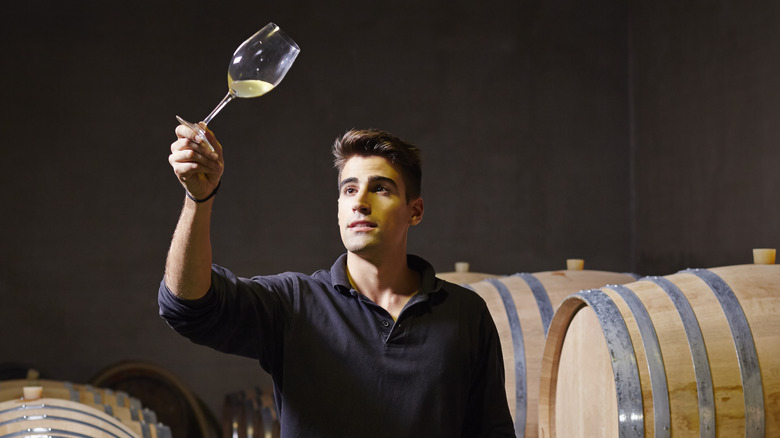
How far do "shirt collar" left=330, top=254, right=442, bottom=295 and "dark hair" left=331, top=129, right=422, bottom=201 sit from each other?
0.58 feet

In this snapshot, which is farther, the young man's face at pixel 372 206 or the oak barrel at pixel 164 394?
the oak barrel at pixel 164 394

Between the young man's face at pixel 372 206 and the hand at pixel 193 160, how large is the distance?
16.0 inches

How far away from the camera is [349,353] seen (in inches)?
60.1

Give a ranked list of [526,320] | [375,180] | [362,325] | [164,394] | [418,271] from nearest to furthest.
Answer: [362,325], [375,180], [418,271], [526,320], [164,394]

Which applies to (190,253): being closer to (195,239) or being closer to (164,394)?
(195,239)

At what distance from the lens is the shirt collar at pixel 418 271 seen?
5.34ft

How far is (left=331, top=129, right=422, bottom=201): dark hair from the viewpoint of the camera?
5.58 feet

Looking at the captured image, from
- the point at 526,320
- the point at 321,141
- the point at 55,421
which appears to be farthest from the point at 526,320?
the point at 321,141

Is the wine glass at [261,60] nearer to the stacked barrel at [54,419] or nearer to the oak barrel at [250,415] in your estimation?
the stacked barrel at [54,419]

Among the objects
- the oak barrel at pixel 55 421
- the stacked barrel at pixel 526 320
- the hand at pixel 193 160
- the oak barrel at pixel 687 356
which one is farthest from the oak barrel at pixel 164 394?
the hand at pixel 193 160

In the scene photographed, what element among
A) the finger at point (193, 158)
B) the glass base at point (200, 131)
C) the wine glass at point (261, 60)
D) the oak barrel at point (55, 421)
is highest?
the wine glass at point (261, 60)

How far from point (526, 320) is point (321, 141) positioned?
7.98 feet

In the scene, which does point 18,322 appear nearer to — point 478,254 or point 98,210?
point 98,210

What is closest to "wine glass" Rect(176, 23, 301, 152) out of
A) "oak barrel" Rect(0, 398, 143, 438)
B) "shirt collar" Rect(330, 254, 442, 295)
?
"shirt collar" Rect(330, 254, 442, 295)
